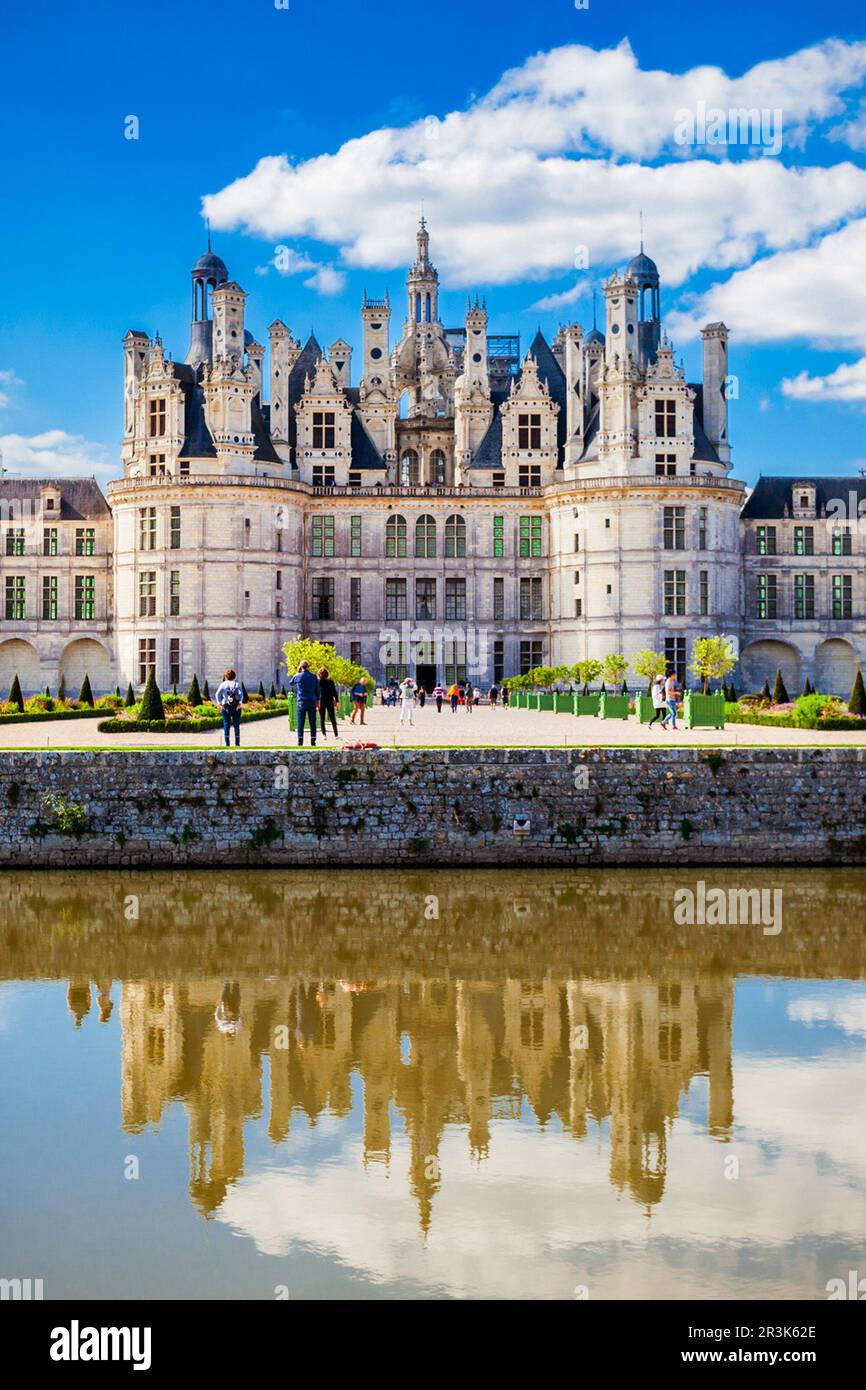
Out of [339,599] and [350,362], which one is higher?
[350,362]

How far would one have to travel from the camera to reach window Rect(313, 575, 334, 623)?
64750mm

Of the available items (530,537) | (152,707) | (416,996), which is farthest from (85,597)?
(416,996)

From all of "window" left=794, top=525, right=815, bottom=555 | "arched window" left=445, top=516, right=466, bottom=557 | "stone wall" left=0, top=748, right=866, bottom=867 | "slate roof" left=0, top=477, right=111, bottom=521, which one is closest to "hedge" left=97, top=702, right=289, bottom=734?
"stone wall" left=0, top=748, right=866, bottom=867

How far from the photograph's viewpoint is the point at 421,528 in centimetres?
6488

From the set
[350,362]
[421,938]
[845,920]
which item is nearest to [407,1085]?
[421,938]

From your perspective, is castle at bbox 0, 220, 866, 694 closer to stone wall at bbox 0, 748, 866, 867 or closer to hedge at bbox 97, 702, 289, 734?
hedge at bbox 97, 702, 289, 734

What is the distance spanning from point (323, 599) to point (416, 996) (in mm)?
50320

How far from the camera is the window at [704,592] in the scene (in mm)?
60344

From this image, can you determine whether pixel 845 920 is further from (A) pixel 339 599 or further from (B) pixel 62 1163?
(A) pixel 339 599

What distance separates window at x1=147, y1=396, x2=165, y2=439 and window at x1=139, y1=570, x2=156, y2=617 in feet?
20.6

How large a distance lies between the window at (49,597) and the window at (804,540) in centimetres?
3453

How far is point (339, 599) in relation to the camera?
64625 mm

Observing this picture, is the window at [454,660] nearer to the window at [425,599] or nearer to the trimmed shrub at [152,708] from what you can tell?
the window at [425,599]

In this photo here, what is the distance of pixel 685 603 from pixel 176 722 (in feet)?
108
